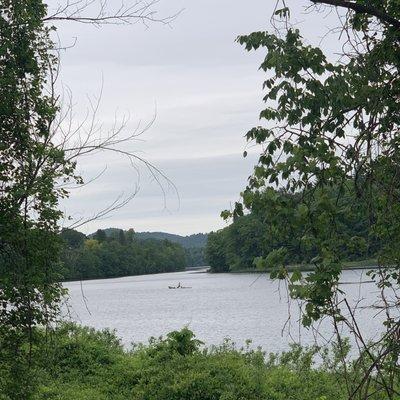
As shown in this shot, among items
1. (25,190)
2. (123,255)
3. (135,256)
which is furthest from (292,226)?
(135,256)

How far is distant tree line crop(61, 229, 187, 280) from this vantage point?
8008 millimetres

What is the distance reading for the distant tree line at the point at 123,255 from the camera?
26.3 ft

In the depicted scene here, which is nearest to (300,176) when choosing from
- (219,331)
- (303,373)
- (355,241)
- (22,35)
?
(355,241)

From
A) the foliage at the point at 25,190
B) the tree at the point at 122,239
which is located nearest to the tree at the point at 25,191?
the foliage at the point at 25,190

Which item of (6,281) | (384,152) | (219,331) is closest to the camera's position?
(384,152)

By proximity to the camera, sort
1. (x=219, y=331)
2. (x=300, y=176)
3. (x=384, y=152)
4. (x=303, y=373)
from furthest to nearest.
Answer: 1. (x=219, y=331)
2. (x=303, y=373)
3. (x=384, y=152)
4. (x=300, y=176)

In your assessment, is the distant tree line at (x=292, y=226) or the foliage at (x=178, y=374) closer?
the distant tree line at (x=292, y=226)

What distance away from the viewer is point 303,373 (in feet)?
37.7

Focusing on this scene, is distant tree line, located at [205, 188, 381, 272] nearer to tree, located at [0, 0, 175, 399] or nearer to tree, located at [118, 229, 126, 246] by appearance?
tree, located at [0, 0, 175, 399]

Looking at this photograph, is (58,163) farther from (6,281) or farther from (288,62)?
(288,62)

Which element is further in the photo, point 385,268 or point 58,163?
point 58,163

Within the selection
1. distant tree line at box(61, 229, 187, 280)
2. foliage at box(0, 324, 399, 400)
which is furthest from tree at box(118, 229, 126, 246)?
foliage at box(0, 324, 399, 400)

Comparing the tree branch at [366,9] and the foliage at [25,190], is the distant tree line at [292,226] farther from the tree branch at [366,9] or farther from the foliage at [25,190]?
the foliage at [25,190]

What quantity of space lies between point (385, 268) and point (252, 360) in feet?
30.4
